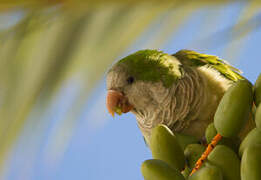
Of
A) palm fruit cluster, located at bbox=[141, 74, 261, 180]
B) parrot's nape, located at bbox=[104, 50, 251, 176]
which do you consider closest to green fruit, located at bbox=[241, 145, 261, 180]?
palm fruit cluster, located at bbox=[141, 74, 261, 180]

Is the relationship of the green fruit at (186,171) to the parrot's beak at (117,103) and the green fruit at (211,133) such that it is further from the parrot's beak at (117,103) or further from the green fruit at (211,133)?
the parrot's beak at (117,103)

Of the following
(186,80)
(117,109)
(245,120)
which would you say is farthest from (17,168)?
(245,120)

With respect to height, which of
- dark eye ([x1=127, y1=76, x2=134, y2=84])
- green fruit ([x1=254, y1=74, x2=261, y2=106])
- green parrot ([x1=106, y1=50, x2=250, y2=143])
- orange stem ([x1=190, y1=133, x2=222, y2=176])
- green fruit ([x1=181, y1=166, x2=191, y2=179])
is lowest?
green fruit ([x1=181, y1=166, x2=191, y2=179])

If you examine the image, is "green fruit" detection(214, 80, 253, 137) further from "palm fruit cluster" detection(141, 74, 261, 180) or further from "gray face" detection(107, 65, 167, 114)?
"gray face" detection(107, 65, 167, 114)

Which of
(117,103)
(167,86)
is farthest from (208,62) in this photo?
(117,103)

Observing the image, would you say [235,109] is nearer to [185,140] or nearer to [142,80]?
[185,140]

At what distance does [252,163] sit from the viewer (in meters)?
0.18

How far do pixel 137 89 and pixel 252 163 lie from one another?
2.09ft

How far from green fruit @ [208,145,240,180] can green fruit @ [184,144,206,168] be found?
26 millimetres

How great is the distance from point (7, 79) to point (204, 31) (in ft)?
1.17

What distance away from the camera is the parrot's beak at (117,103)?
79cm

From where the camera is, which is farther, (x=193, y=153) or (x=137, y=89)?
(x=137, y=89)

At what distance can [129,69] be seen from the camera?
2.67ft

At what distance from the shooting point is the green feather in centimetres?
80
